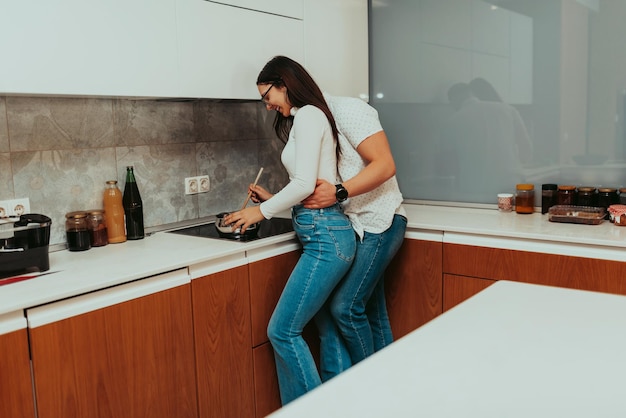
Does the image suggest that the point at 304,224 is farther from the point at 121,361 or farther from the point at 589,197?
the point at 589,197

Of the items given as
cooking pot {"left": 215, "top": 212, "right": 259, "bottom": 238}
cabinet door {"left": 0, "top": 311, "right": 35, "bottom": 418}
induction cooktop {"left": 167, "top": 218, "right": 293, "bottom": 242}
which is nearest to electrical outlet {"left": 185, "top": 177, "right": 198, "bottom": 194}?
induction cooktop {"left": 167, "top": 218, "right": 293, "bottom": 242}

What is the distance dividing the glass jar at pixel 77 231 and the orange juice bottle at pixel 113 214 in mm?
123

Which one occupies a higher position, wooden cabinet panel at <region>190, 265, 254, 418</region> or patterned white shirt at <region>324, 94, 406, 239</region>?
patterned white shirt at <region>324, 94, 406, 239</region>

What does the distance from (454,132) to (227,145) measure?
3.62ft

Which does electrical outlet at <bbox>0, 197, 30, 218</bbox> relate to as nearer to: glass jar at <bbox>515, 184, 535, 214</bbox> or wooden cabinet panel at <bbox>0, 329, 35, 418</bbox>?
wooden cabinet panel at <bbox>0, 329, 35, 418</bbox>

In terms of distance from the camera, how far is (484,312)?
129cm

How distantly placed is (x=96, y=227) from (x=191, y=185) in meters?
0.58

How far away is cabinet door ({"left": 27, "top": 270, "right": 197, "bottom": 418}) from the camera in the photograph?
67.1 inches

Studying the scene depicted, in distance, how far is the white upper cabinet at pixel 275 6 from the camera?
2480 millimetres

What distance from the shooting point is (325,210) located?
2.29 metres

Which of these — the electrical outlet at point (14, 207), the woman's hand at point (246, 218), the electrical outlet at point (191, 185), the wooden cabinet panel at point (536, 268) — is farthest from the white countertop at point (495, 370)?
the electrical outlet at point (191, 185)

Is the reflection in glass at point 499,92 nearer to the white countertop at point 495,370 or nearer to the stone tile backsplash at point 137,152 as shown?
the stone tile backsplash at point 137,152

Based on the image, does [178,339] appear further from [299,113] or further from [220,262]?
[299,113]

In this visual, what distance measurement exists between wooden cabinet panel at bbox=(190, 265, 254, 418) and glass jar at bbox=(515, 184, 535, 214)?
4.22ft
